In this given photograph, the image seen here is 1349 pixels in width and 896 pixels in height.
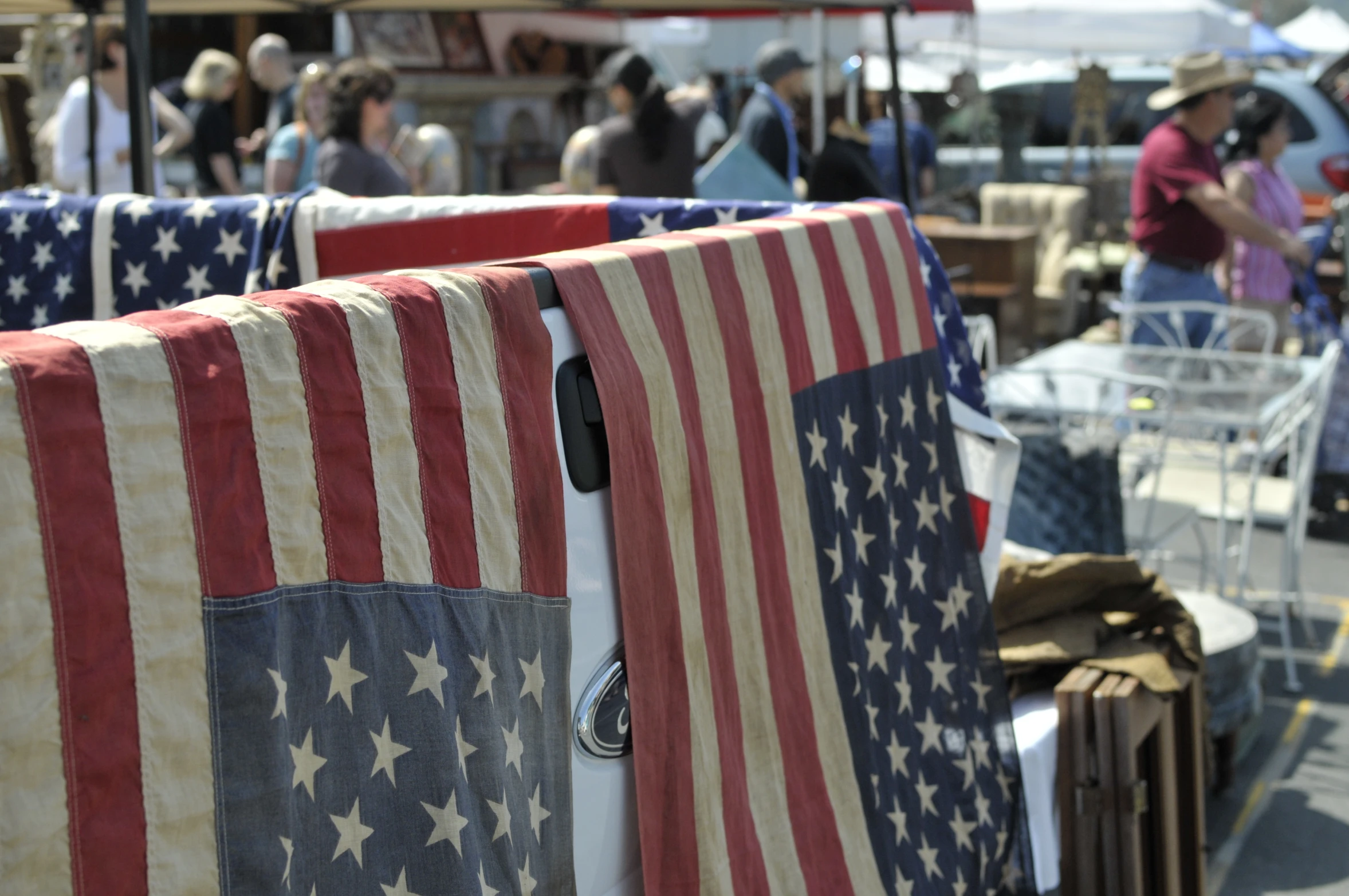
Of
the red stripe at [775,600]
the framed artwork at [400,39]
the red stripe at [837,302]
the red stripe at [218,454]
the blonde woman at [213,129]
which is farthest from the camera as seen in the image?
the framed artwork at [400,39]

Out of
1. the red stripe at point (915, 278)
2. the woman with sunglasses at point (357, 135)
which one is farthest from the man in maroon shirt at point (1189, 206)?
the red stripe at point (915, 278)

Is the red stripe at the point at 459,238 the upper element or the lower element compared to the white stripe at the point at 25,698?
upper

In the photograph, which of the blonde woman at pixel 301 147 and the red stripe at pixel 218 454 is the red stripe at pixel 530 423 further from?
the blonde woman at pixel 301 147

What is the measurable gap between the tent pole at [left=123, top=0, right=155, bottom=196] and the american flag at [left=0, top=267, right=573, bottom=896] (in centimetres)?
259

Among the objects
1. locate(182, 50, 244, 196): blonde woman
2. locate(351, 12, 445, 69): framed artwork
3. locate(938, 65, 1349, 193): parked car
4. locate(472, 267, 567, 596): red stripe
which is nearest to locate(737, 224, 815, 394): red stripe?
locate(472, 267, 567, 596): red stripe

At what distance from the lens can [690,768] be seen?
1.66 m

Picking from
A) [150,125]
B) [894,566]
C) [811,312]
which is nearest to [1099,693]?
[894,566]

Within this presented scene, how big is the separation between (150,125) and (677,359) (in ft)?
8.98

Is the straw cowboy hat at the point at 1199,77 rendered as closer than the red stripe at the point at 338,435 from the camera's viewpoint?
No

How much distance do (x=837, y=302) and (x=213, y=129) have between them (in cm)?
704

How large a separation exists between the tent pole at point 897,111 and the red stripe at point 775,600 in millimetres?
3004

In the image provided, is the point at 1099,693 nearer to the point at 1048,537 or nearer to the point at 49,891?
the point at 1048,537

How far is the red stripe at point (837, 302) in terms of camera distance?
84.3 inches

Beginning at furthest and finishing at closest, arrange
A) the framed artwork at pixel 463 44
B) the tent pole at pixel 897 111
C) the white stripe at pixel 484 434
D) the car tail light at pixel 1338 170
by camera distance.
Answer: the framed artwork at pixel 463 44 < the car tail light at pixel 1338 170 < the tent pole at pixel 897 111 < the white stripe at pixel 484 434
